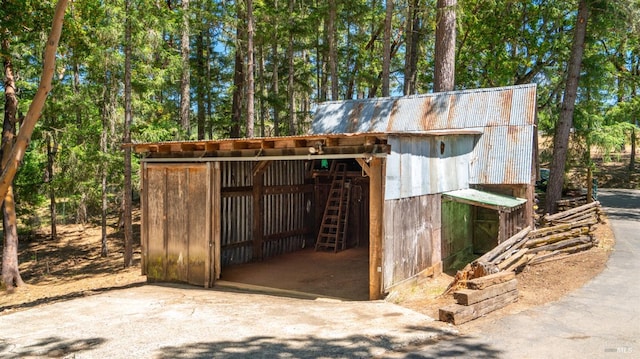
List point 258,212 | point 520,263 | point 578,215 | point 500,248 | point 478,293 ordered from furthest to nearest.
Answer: point 578,215 < point 258,212 < point 520,263 < point 500,248 < point 478,293

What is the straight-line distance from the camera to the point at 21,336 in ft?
23.8

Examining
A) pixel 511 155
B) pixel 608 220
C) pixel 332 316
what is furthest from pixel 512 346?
pixel 608 220

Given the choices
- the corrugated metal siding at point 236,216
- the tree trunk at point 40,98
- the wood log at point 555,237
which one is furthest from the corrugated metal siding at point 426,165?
the tree trunk at point 40,98

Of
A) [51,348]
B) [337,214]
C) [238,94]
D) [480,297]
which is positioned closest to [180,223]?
[51,348]

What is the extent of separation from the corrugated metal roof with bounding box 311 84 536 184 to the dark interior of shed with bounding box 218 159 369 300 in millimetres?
2709

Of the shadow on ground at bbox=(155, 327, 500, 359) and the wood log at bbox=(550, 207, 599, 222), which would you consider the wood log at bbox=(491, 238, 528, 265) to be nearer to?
the shadow on ground at bbox=(155, 327, 500, 359)

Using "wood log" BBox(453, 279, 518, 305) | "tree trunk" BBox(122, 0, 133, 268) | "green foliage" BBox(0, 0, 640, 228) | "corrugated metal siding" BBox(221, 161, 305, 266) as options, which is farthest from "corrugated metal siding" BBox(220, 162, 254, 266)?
"wood log" BBox(453, 279, 518, 305)

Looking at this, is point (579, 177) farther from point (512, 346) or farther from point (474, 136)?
point (512, 346)

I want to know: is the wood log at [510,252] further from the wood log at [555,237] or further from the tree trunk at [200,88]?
the tree trunk at [200,88]

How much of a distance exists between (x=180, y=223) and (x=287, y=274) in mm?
3293

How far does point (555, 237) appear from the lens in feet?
42.3

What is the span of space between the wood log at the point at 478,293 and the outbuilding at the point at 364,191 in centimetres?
186

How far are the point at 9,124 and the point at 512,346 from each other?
1697 centimetres

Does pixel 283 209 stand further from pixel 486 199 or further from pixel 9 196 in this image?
pixel 9 196
